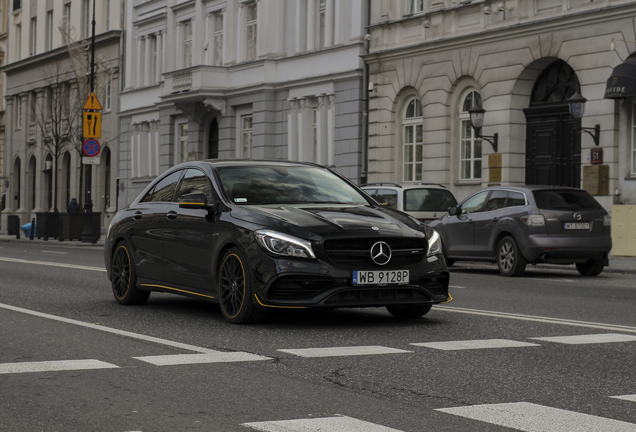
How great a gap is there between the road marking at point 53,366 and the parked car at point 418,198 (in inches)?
606

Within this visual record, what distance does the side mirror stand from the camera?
1007 cm

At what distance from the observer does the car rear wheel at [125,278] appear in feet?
38.0

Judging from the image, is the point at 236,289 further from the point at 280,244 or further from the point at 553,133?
the point at 553,133

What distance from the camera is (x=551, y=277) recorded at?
18781 millimetres

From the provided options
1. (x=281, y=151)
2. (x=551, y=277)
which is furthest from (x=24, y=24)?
(x=551, y=277)

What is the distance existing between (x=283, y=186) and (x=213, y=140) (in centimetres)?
3258

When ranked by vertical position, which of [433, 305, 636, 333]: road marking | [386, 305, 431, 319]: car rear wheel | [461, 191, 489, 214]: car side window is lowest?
[433, 305, 636, 333]: road marking

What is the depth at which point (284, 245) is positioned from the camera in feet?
30.0

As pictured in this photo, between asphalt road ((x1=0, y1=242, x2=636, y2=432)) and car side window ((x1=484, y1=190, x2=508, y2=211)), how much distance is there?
24.0 feet

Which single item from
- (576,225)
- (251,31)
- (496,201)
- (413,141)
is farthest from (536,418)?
(251,31)

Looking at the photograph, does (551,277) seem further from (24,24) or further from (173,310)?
(24,24)

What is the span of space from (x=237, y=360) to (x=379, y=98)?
2661cm

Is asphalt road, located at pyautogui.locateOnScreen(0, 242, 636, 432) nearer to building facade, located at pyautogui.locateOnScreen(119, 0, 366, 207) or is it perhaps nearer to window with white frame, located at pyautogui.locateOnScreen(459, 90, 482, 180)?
window with white frame, located at pyautogui.locateOnScreen(459, 90, 482, 180)

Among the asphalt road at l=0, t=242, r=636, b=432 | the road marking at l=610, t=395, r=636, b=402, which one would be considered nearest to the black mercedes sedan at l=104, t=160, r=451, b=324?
the asphalt road at l=0, t=242, r=636, b=432
